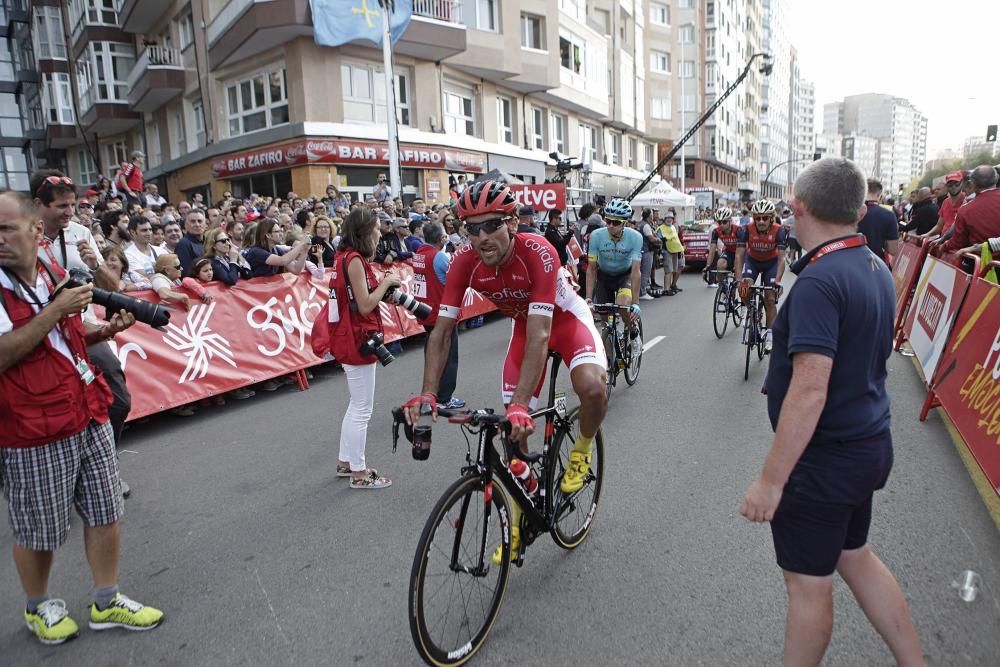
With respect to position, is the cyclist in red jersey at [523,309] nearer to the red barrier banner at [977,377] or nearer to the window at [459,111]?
the red barrier banner at [977,377]

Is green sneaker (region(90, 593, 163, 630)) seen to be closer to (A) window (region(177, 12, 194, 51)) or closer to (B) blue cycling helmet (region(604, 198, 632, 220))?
Answer: (B) blue cycling helmet (region(604, 198, 632, 220))

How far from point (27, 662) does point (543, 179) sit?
96.4 ft

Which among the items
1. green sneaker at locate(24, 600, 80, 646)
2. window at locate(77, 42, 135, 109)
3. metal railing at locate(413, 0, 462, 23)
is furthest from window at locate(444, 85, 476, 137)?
green sneaker at locate(24, 600, 80, 646)

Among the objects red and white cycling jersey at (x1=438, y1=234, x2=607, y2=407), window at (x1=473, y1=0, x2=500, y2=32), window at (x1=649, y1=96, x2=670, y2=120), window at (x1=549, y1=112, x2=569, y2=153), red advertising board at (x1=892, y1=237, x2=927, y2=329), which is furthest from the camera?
window at (x1=649, y1=96, x2=670, y2=120)

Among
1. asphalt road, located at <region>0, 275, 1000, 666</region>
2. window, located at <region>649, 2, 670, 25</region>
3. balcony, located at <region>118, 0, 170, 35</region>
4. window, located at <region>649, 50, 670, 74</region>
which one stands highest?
window, located at <region>649, 2, 670, 25</region>

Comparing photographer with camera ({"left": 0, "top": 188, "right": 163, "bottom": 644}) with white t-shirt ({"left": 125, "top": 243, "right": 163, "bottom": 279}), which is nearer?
photographer with camera ({"left": 0, "top": 188, "right": 163, "bottom": 644})

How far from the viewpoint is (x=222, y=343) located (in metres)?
7.23

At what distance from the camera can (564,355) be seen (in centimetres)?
388

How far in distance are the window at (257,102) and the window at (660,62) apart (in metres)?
34.8

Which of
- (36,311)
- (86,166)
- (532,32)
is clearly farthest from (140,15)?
(36,311)

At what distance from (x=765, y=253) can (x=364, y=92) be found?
17.4 m

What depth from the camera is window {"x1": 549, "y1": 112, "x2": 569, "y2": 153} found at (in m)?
32.3

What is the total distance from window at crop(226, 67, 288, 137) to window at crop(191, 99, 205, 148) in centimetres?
282

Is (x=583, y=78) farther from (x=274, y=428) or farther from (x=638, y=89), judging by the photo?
(x=274, y=428)
